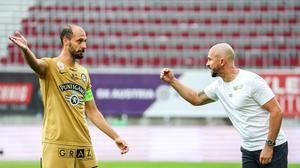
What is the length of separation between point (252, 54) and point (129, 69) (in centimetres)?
392

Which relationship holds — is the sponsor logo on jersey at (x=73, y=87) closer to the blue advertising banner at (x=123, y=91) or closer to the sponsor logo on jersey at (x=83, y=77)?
the sponsor logo on jersey at (x=83, y=77)

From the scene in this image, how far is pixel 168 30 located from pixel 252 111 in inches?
559

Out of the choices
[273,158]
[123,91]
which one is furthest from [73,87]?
[123,91]

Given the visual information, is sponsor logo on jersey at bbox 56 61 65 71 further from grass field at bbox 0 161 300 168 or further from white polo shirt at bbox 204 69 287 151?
grass field at bbox 0 161 300 168

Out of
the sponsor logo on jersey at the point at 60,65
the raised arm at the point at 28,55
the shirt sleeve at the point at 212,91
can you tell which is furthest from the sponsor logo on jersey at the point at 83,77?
the shirt sleeve at the point at 212,91

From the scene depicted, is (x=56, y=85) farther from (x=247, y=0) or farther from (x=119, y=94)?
(x=247, y=0)

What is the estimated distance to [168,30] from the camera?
20.6 meters

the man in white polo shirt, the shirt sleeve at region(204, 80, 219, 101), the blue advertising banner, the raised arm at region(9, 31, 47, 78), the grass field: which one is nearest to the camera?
the raised arm at region(9, 31, 47, 78)

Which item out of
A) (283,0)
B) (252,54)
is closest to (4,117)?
(252,54)

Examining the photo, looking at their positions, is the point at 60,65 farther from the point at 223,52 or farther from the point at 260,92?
the point at 260,92

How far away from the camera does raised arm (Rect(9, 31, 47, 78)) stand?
19.5 feet

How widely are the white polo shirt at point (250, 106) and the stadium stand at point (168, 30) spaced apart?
41.8ft

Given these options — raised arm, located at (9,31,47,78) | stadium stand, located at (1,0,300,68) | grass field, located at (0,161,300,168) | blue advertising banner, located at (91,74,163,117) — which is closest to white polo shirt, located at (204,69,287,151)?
raised arm, located at (9,31,47,78)

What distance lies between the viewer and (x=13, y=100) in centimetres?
1758
